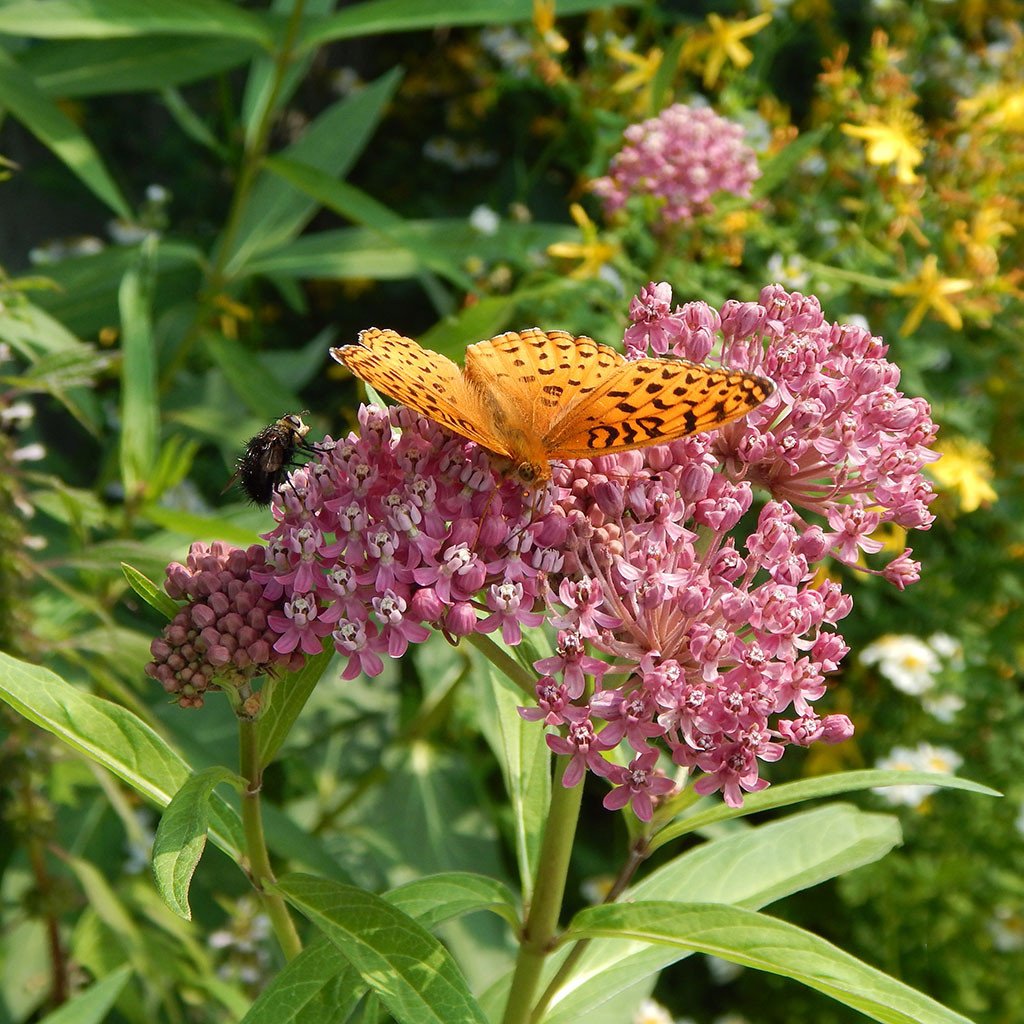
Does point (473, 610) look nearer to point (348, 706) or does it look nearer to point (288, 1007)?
point (288, 1007)

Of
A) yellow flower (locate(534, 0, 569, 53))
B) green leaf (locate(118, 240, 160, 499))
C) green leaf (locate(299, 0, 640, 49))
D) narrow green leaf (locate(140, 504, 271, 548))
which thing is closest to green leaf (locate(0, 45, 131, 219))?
green leaf (locate(118, 240, 160, 499))

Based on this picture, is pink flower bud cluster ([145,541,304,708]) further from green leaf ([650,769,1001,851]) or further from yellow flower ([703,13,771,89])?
yellow flower ([703,13,771,89])

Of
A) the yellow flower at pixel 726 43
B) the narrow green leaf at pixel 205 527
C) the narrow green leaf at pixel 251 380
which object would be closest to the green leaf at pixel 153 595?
the narrow green leaf at pixel 205 527

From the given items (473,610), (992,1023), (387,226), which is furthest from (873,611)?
(473,610)

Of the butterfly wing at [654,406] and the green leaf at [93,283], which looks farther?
the green leaf at [93,283]

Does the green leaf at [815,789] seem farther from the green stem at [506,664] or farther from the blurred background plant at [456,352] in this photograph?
the blurred background plant at [456,352]

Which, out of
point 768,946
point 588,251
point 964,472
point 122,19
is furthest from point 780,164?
point 768,946

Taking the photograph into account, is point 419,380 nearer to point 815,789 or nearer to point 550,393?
point 550,393
